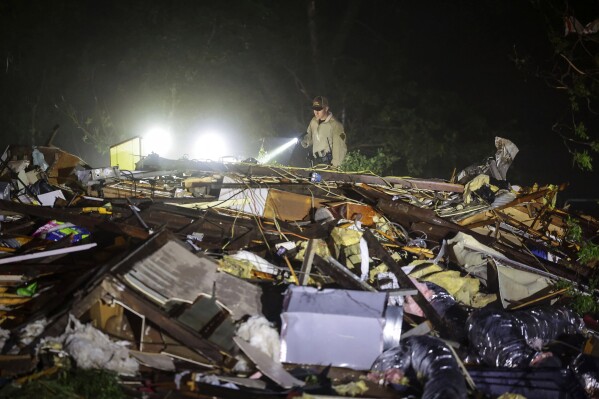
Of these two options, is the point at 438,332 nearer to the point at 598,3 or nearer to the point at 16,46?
the point at 598,3

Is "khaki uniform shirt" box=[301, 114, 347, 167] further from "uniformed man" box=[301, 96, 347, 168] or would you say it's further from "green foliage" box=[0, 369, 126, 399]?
"green foliage" box=[0, 369, 126, 399]

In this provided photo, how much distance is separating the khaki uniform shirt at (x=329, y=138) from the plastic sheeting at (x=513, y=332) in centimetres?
510

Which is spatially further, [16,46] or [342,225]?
[16,46]

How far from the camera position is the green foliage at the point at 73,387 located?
12.0 ft

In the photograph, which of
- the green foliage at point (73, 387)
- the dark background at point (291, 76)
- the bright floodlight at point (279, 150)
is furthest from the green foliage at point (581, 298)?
the dark background at point (291, 76)

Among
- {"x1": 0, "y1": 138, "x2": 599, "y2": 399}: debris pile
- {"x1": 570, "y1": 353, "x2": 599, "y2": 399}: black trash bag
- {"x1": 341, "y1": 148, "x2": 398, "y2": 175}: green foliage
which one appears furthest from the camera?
{"x1": 341, "y1": 148, "x2": 398, "y2": 175}: green foliage

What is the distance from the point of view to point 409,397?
165 inches

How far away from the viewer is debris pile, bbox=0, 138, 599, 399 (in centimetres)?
419

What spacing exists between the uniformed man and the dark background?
5867 mm

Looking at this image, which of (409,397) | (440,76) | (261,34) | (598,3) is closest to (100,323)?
(409,397)

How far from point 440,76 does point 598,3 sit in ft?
21.4

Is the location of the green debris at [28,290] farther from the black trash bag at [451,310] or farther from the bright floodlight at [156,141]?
the bright floodlight at [156,141]

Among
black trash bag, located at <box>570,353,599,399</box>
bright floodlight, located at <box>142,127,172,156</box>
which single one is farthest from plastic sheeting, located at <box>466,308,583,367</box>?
bright floodlight, located at <box>142,127,172,156</box>

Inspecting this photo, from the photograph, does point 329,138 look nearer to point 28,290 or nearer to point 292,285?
point 292,285
